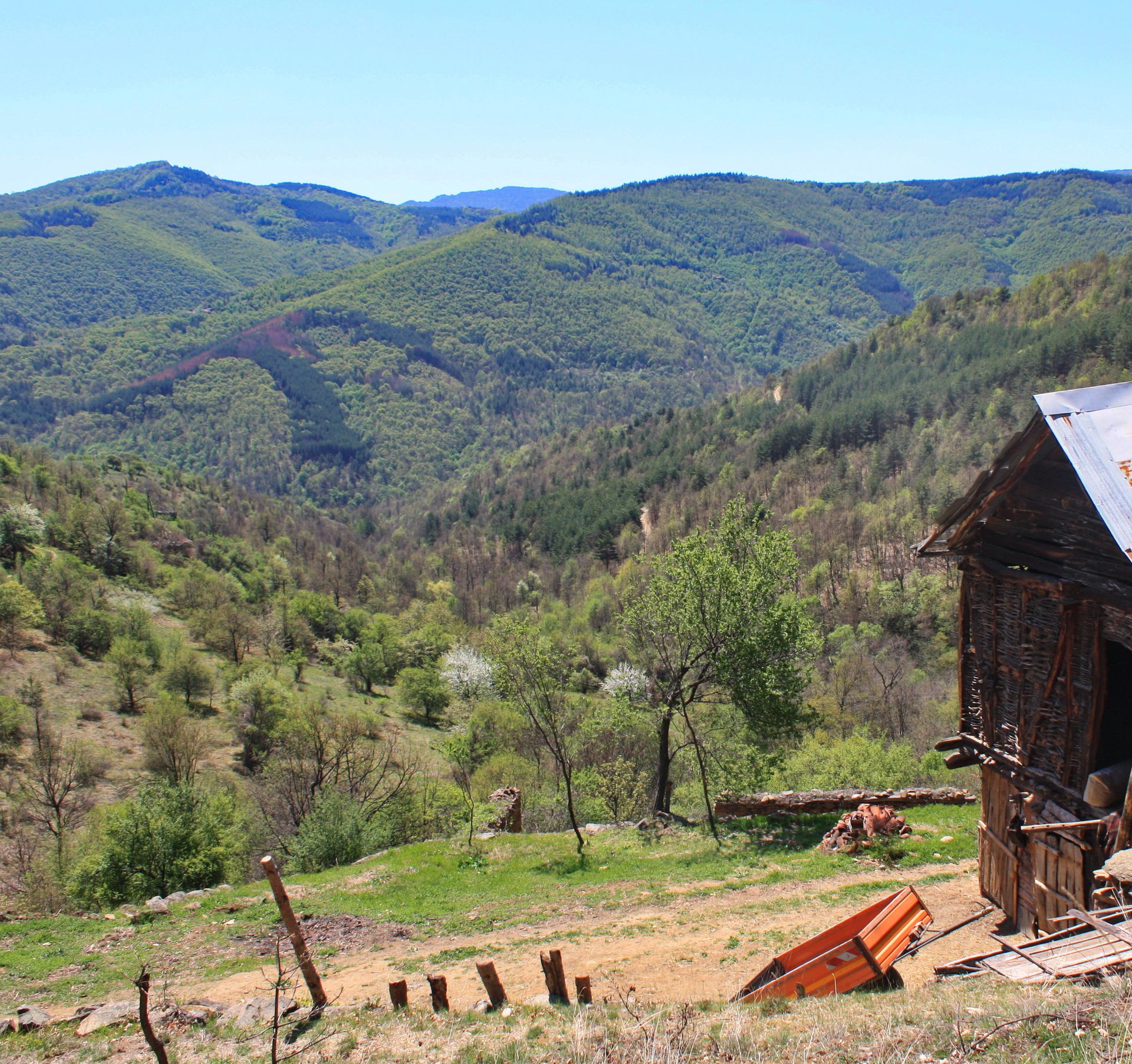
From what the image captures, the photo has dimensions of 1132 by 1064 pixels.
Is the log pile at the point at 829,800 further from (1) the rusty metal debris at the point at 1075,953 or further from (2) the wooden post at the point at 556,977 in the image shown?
(1) the rusty metal debris at the point at 1075,953

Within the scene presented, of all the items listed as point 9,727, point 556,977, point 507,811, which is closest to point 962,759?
point 556,977

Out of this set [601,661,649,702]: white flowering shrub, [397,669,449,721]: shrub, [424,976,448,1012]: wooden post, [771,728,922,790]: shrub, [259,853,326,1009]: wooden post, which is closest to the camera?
[259,853,326,1009]: wooden post

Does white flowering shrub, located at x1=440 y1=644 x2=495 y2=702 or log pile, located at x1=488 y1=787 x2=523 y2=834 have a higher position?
log pile, located at x1=488 y1=787 x2=523 y2=834

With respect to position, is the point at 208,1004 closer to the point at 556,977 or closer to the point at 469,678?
the point at 556,977

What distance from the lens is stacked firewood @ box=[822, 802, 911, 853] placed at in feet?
53.4

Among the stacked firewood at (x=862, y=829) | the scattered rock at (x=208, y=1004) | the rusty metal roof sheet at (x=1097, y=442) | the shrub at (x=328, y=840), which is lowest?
the shrub at (x=328, y=840)

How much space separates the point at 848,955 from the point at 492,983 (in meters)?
4.31

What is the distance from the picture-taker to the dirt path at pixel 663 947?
420 inches

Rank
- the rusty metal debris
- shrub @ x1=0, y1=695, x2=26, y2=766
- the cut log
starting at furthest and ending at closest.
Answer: shrub @ x1=0, y1=695, x2=26, y2=766
the cut log
the rusty metal debris

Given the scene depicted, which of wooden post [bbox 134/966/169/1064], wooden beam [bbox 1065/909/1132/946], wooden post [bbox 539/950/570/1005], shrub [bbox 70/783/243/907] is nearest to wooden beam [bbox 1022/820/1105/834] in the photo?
wooden beam [bbox 1065/909/1132/946]

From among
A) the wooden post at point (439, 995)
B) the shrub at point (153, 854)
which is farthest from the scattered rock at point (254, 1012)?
the shrub at point (153, 854)

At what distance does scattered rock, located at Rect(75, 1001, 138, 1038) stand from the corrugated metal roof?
13.1 metres

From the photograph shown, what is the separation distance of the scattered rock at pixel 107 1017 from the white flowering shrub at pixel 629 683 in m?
13.5

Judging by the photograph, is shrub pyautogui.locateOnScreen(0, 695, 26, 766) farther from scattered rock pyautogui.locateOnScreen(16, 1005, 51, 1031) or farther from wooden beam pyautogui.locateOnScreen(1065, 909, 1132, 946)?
wooden beam pyautogui.locateOnScreen(1065, 909, 1132, 946)
